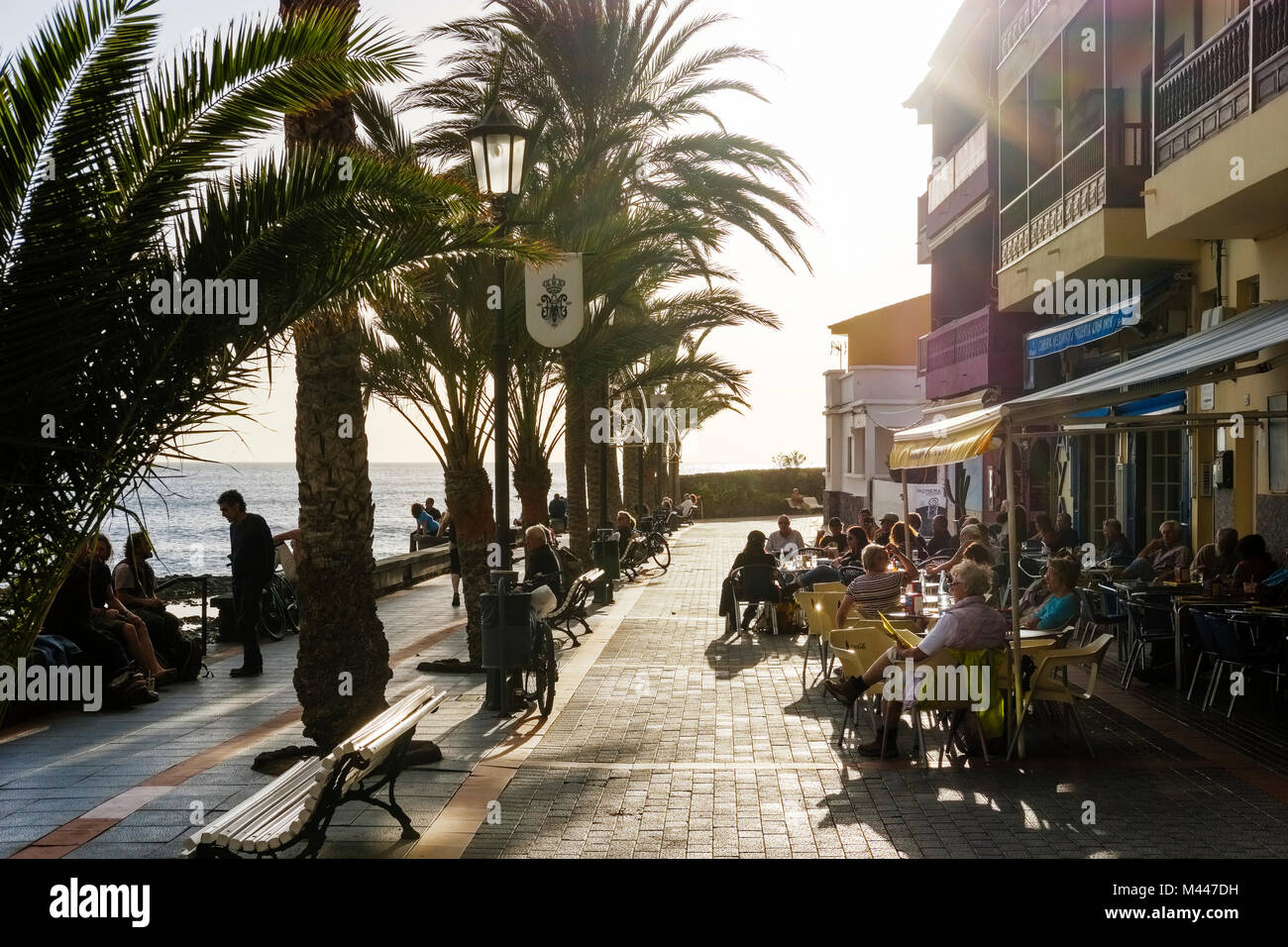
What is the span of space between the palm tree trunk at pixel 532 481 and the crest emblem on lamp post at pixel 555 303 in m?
4.98

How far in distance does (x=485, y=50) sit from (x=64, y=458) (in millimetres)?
14013

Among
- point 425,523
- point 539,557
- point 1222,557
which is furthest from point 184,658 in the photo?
point 425,523

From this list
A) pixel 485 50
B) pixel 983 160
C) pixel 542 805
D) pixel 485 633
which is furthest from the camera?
pixel 983 160

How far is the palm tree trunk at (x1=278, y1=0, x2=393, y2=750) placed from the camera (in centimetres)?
851

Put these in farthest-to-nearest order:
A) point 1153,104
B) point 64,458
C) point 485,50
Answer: point 485,50 → point 1153,104 → point 64,458

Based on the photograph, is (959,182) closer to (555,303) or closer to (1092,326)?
(1092,326)

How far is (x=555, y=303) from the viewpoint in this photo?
44.3ft

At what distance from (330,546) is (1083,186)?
12.0 m

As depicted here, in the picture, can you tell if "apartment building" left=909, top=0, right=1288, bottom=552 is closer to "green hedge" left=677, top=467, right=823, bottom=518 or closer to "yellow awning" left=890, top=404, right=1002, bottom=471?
"yellow awning" left=890, top=404, right=1002, bottom=471

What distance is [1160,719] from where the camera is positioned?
10000 millimetres

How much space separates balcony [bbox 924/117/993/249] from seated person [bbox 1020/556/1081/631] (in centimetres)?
1553
